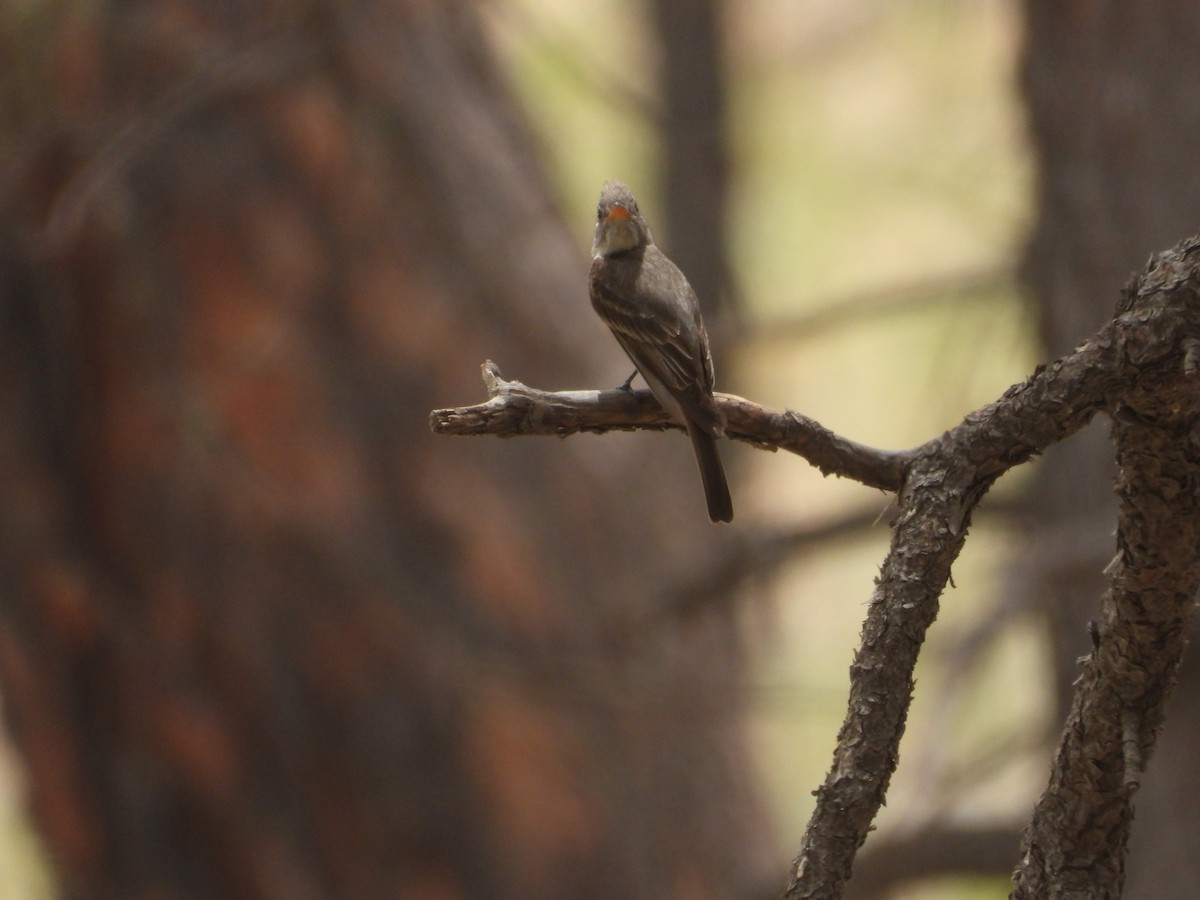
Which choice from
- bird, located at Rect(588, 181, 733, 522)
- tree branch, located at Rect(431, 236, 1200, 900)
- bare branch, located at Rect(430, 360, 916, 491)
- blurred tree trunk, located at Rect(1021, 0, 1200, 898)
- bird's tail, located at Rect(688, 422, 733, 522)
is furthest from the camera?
blurred tree trunk, located at Rect(1021, 0, 1200, 898)

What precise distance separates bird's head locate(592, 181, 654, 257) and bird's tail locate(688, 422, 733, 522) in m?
1.15

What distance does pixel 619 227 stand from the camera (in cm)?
394

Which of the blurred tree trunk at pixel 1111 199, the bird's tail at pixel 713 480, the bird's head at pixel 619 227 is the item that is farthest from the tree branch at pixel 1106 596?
the blurred tree trunk at pixel 1111 199

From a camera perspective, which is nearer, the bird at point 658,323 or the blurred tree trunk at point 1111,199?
the bird at point 658,323

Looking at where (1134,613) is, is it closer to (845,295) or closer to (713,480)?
(713,480)

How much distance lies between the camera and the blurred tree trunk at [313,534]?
5.91 m

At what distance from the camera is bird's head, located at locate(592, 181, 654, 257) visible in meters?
3.95

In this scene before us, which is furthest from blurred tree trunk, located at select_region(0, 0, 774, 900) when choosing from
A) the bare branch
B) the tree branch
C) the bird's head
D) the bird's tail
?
the tree branch

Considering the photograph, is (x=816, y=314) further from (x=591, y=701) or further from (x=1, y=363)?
(x=1, y=363)

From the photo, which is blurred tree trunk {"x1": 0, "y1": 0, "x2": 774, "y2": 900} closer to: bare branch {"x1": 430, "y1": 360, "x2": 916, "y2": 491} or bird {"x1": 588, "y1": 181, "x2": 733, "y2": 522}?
bird {"x1": 588, "y1": 181, "x2": 733, "y2": 522}

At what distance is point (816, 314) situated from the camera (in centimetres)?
563

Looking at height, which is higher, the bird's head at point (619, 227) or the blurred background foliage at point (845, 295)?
the blurred background foliage at point (845, 295)

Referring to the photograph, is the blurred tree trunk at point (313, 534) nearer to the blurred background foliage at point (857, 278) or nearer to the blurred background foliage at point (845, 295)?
the blurred background foliage at point (845, 295)

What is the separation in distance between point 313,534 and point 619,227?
2.66 m
